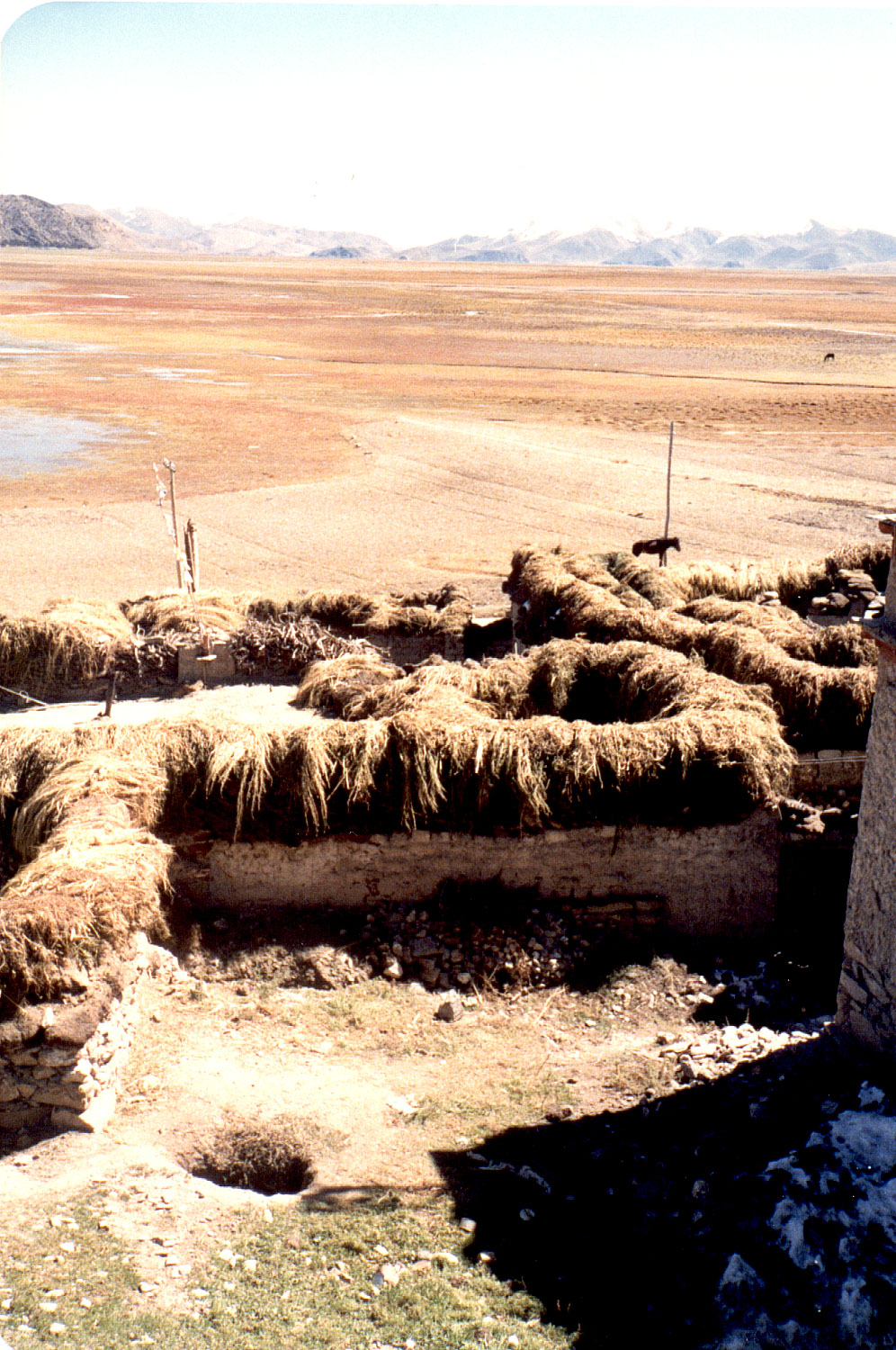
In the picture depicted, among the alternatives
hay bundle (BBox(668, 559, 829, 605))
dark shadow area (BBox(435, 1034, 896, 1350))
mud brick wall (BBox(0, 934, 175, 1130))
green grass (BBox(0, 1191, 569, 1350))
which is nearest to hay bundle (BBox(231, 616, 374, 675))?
hay bundle (BBox(668, 559, 829, 605))

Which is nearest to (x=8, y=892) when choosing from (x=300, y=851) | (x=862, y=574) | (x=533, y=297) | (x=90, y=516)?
(x=300, y=851)

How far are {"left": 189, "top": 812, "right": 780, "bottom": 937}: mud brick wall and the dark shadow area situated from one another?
215cm

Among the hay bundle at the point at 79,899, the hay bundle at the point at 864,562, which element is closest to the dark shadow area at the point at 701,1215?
the hay bundle at the point at 79,899

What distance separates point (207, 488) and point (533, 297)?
293 ft

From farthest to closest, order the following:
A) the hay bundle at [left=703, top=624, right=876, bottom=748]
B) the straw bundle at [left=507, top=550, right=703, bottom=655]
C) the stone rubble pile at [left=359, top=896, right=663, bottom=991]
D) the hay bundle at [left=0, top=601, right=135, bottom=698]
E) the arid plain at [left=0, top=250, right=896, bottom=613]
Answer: the arid plain at [left=0, top=250, right=896, bottom=613] → the hay bundle at [left=0, top=601, right=135, bottom=698] → the straw bundle at [left=507, top=550, right=703, bottom=655] → the hay bundle at [left=703, top=624, right=876, bottom=748] → the stone rubble pile at [left=359, top=896, right=663, bottom=991]

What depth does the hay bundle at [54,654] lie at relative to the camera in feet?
47.2

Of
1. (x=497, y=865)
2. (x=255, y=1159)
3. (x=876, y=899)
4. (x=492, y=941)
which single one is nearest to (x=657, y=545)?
(x=497, y=865)

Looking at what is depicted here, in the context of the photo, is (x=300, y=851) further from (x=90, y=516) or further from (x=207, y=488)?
(x=207, y=488)

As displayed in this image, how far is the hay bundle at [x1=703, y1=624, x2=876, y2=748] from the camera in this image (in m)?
11.5

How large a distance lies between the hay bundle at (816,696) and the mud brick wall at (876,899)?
15.0 ft

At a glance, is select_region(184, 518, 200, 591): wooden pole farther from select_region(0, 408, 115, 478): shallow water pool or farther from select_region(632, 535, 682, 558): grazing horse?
select_region(0, 408, 115, 478): shallow water pool

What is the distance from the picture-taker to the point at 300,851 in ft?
30.4

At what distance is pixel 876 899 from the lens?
22.3ft

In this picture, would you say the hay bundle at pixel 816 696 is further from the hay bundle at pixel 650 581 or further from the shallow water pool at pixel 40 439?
the shallow water pool at pixel 40 439
